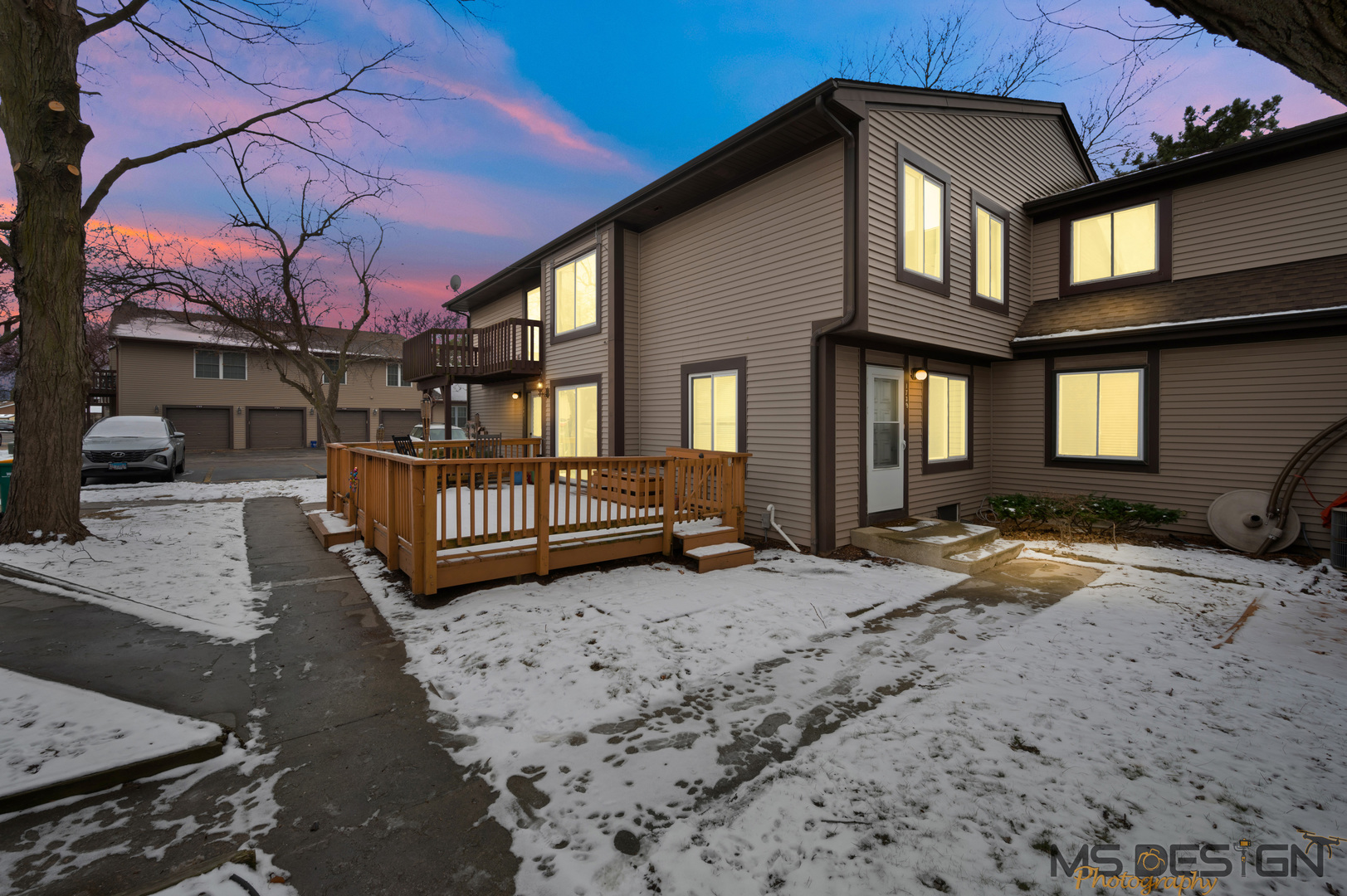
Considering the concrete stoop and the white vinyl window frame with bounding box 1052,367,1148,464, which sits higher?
the white vinyl window frame with bounding box 1052,367,1148,464

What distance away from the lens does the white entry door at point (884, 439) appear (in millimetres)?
7520

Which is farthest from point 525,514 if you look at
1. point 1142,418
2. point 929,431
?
point 1142,418

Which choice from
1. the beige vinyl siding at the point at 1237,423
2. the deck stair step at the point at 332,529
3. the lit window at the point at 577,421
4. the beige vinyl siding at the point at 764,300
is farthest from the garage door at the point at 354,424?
the beige vinyl siding at the point at 1237,423

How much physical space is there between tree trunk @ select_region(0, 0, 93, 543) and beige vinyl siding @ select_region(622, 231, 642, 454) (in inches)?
278

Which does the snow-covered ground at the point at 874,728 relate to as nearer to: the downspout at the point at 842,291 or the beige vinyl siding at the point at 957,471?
the downspout at the point at 842,291

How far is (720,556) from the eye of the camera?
20.3 ft

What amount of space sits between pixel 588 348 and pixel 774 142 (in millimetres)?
5018

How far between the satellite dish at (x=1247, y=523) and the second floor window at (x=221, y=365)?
114 feet

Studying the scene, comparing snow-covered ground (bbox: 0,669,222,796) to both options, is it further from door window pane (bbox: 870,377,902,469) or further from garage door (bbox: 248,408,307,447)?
garage door (bbox: 248,408,307,447)

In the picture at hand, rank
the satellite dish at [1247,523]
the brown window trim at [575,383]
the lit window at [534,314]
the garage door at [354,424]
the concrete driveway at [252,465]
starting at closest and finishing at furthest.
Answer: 1. the satellite dish at [1247,523]
2. the brown window trim at [575,383]
3. the lit window at [534,314]
4. the concrete driveway at [252,465]
5. the garage door at [354,424]

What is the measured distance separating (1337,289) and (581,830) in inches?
408

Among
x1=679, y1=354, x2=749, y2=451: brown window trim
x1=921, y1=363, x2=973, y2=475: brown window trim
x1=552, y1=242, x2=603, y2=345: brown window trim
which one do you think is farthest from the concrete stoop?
x1=552, y1=242, x2=603, y2=345: brown window trim

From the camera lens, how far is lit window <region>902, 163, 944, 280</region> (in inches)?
286

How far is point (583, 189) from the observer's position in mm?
102875
